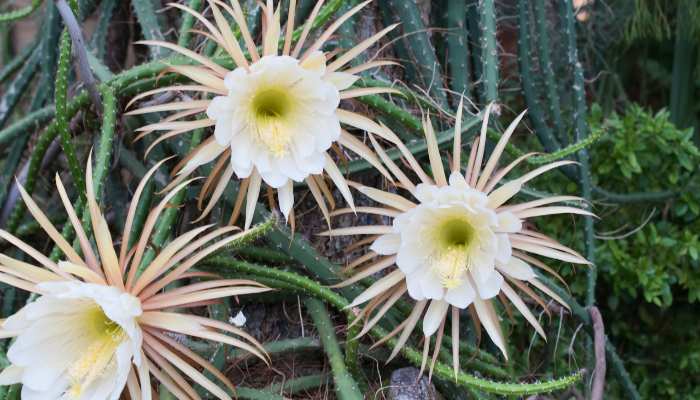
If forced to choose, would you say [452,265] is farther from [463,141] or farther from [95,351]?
[95,351]

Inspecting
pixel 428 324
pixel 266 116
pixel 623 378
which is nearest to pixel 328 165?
pixel 266 116

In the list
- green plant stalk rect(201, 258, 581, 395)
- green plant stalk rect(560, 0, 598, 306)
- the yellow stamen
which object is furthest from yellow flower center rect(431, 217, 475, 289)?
green plant stalk rect(560, 0, 598, 306)

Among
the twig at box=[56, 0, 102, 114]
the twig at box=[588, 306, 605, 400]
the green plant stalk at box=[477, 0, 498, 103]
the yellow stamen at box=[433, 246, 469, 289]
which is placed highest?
the green plant stalk at box=[477, 0, 498, 103]

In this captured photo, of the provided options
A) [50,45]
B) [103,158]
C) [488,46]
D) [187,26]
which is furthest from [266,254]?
[50,45]

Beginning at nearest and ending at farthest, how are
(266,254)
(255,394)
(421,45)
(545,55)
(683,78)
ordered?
(255,394) < (266,254) < (421,45) < (545,55) < (683,78)

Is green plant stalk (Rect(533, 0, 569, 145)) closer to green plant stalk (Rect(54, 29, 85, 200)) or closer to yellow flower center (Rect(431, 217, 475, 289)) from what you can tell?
yellow flower center (Rect(431, 217, 475, 289))

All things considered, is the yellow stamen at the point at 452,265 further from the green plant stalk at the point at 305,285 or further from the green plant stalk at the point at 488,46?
the green plant stalk at the point at 488,46

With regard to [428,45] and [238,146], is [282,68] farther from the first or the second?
[428,45]
